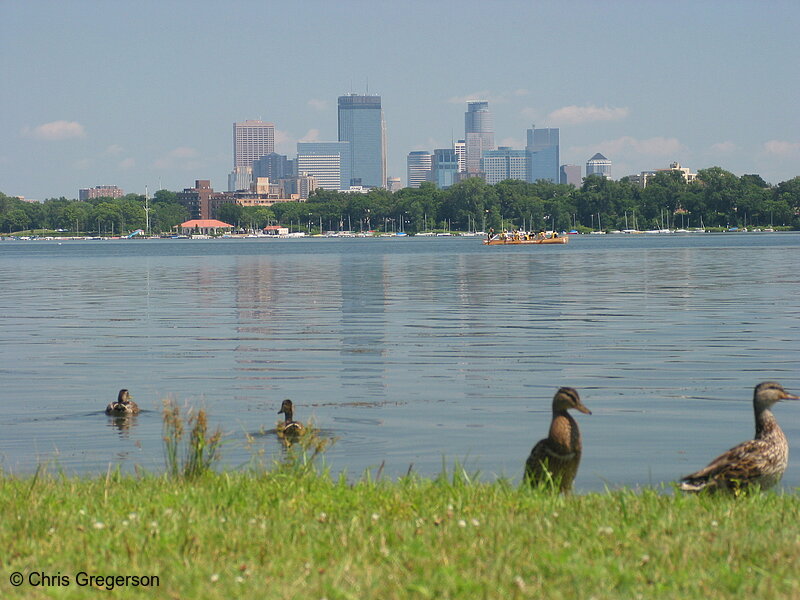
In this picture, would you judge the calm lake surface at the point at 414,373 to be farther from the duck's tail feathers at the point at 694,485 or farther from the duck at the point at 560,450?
the duck's tail feathers at the point at 694,485

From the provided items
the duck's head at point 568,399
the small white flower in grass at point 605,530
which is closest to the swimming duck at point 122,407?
the duck's head at point 568,399

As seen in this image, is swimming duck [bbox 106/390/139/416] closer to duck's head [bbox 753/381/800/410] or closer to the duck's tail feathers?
the duck's tail feathers

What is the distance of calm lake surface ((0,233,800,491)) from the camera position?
567 inches

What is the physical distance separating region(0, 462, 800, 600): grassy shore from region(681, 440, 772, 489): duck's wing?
211 millimetres

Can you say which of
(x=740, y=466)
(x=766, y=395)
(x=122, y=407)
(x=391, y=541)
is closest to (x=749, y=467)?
(x=740, y=466)

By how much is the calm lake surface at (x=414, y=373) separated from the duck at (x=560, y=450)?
5.95 ft

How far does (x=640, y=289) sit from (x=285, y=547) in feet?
136

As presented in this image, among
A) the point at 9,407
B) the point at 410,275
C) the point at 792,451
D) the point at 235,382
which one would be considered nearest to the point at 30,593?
the point at 792,451

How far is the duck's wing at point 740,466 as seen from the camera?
32.0 ft

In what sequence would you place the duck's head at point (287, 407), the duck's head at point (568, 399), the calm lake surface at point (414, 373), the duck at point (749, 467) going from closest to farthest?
the duck at point (749, 467), the duck's head at point (568, 399), the calm lake surface at point (414, 373), the duck's head at point (287, 407)

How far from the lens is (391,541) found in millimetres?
7988

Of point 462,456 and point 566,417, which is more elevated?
point 566,417

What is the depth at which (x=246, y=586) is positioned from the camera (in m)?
6.89

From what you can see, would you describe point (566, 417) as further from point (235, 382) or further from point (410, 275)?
point (410, 275)
